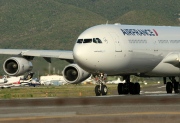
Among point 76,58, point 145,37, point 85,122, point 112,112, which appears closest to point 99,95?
point 76,58

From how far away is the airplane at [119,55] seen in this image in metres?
47.3

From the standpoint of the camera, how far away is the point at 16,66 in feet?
170

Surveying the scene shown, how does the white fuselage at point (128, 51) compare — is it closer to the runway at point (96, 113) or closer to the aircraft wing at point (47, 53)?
the aircraft wing at point (47, 53)

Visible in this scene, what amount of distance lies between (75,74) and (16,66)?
13.9ft

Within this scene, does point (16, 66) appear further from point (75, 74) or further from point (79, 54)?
point (79, 54)

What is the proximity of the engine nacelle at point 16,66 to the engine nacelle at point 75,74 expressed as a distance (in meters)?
2.84

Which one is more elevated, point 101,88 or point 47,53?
point 47,53

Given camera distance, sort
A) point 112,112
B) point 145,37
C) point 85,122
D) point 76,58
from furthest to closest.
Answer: point 145,37, point 76,58, point 112,112, point 85,122

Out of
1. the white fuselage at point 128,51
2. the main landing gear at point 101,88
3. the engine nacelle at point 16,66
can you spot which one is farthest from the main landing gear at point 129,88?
the engine nacelle at point 16,66

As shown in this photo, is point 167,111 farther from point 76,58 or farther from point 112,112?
point 76,58

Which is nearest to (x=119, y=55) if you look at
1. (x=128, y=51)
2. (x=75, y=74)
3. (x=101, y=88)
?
(x=128, y=51)

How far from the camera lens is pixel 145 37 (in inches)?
1983

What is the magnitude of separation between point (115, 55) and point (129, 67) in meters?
1.49

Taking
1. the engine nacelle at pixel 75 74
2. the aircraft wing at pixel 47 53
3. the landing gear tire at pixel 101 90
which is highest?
the aircraft wing at pixel 47 53
